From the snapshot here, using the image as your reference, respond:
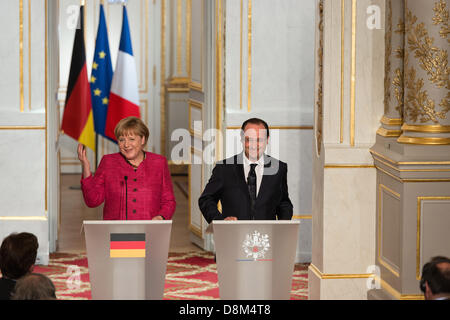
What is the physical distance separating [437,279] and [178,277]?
14.1 ft

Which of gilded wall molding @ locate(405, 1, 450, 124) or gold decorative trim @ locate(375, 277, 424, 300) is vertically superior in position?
gilded wall molding @ locate(405, 1, 450, 124)

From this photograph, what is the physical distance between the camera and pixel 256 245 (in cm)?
336

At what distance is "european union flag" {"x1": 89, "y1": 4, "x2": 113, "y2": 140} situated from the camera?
11164mm

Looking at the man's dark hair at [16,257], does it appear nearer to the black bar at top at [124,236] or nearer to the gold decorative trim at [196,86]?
the black bar at top at [124,236]

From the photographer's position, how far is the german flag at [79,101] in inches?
392

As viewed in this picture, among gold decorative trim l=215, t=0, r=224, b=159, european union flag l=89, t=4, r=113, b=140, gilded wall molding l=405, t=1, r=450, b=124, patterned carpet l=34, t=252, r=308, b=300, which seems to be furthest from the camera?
european union flag l=89, t=4, r=113, b=140

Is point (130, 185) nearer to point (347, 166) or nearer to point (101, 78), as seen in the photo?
point (347, 166)

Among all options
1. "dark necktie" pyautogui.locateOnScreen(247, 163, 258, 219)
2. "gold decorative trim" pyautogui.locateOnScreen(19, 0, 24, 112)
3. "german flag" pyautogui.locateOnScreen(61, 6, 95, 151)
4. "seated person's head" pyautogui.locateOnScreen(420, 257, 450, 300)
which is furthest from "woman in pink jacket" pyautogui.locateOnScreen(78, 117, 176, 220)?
"german flag" pyautogui.locateOnScreen(61, 6, 95, 151)

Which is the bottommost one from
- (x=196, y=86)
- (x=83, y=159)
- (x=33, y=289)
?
(x=33, y=289)

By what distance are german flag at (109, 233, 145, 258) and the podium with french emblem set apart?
0.29 m

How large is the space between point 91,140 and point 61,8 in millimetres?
3293

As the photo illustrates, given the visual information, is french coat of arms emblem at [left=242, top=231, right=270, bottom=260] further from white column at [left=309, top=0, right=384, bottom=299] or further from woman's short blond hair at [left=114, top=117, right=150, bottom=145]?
white column at [left=309, top=0, right=384, bottom=299]

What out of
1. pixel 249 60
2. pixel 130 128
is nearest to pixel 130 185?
pixel 130 128

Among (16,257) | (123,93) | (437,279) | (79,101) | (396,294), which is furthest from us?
(123,93)
